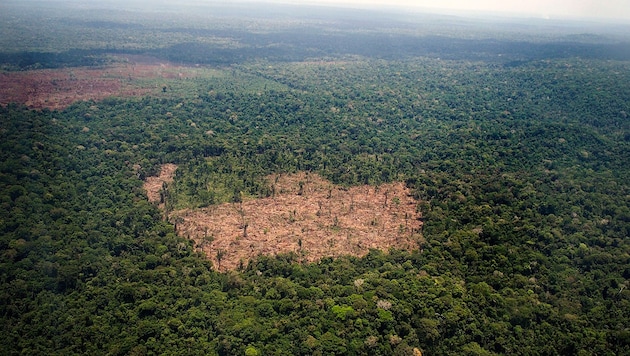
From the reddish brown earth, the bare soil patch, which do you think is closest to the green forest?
the bare soil patch

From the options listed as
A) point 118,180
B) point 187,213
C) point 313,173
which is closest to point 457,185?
point 313,173

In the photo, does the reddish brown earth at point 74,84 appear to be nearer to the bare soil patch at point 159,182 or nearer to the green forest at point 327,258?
the green forest at point 327,258

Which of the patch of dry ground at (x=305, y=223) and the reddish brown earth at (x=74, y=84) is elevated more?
the reddish brown earth at (x=74, y=84)

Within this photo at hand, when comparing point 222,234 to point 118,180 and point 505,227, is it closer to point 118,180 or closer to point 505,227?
point 118,180

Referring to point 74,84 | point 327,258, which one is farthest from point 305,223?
point 74,84

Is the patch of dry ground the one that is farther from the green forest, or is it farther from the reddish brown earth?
the reddish brown earth

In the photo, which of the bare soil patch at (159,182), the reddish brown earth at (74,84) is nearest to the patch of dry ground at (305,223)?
the bare soil patch at (159,182)

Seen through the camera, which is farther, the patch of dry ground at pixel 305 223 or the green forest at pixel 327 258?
the patch of dry ground at pixel 305 223
